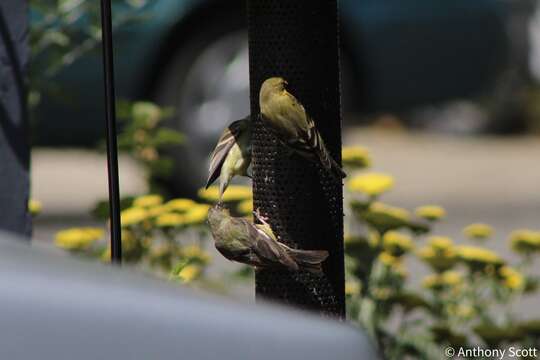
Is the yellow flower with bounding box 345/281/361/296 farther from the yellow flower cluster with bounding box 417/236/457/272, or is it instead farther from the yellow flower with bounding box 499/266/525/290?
the yellow flower with bounding box 499/266/525/290

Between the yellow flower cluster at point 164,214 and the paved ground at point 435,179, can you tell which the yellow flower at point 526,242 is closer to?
the yellow flower cluster at point 164,214

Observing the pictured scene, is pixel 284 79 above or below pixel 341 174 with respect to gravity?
above

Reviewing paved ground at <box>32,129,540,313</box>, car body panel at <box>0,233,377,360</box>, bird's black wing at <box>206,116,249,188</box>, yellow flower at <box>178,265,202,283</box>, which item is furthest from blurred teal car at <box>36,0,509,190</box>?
car body panel at <box>0,233,377,360</box>

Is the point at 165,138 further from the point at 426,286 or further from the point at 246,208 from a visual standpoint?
the point at 426,286

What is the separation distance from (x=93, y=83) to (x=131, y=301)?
554 cm

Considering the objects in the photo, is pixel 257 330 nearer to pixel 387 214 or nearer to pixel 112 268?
pixel 112 268

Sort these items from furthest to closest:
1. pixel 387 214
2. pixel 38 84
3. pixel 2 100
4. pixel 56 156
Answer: pixel 56 156 < pixel 38 84 < pixel 387 214 < pixel 2 100

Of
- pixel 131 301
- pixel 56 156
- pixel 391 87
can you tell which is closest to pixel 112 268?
pixel 131 301

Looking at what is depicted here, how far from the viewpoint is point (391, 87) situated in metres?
7.64

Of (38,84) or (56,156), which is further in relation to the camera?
(56,156)

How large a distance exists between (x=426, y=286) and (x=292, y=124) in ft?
4.82

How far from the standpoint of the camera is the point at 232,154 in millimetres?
2729

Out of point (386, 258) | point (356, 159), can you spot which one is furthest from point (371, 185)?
point (386, 258)

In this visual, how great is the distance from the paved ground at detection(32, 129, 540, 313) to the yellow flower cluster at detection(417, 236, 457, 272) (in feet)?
8.16
